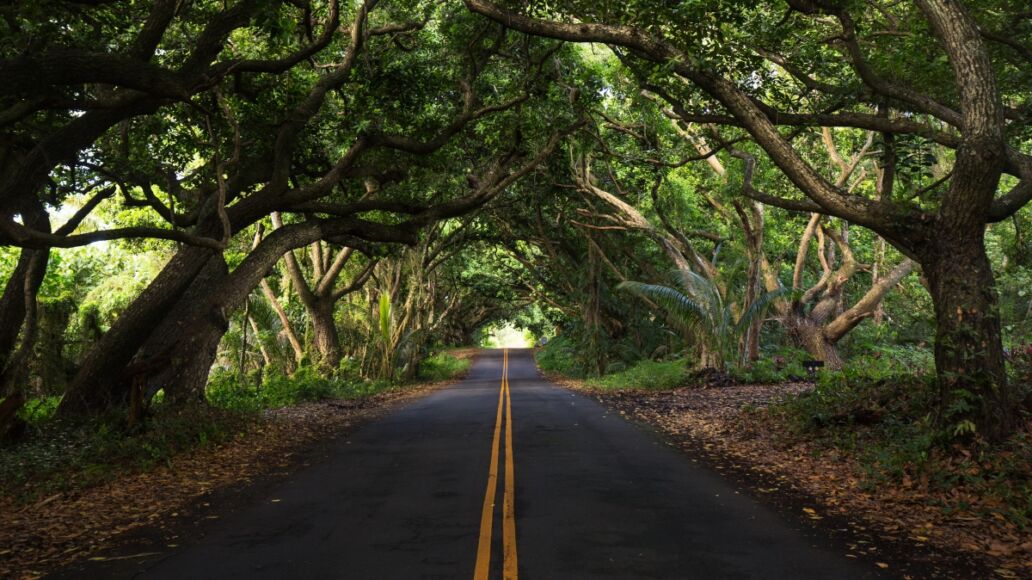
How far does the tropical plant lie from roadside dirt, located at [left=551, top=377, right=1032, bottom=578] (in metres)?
7.35

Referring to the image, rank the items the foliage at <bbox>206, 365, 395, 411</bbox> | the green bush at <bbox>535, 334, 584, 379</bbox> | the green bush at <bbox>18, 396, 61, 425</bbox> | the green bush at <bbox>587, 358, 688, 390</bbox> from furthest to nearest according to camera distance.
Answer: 1. the green bush at <bbox>535, 334, 584, 379</bbox>
2. the green bush at <bbox>587, 358, 688, 390</bbox>
3. the foliage at <bbox>206, 365, 395, 411</bbox>
4. the green bush at <bbox>18, 396, 61, 425</bbox>

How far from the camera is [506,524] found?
6965 millimetres

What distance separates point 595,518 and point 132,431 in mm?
7871

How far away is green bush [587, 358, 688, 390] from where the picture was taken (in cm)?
2355

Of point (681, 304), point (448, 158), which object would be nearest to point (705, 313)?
point (681, 304)

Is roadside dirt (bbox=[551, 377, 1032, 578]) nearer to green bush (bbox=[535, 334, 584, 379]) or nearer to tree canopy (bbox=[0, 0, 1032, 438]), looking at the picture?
tree canopy (bbox=[0, 0, 1032, 438])

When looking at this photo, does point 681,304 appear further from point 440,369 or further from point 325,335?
point 440,369

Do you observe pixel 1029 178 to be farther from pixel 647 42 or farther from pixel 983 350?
pixel 647 42

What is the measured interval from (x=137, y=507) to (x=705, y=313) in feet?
54.9

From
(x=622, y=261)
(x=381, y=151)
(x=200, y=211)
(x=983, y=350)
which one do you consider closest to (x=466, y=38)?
(x=381, y=151)

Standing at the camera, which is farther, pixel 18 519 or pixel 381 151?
pixel 381 151

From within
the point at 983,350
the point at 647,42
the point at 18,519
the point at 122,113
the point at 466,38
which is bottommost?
the point at 18,519

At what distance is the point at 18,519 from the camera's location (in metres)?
7.77

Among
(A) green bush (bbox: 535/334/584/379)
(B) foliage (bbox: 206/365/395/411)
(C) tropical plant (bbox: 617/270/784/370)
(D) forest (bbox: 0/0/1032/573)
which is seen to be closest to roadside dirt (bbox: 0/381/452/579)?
(D) forest (bbox: 0/0/1032/573)
